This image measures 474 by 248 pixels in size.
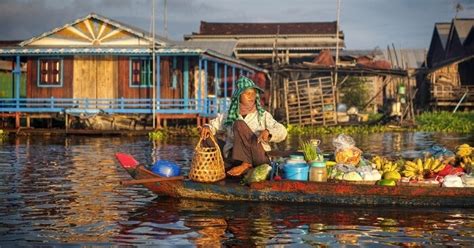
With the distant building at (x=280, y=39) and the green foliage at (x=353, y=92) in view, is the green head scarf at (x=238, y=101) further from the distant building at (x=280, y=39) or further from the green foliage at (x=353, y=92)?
the distant building at (x=280, y=39)

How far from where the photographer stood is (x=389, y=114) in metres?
27.3

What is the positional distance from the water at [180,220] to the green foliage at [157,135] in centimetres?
975

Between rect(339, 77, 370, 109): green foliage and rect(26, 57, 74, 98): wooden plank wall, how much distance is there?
1640 centimetres

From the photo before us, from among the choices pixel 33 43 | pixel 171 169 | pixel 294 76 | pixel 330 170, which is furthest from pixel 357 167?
pixel 294 76

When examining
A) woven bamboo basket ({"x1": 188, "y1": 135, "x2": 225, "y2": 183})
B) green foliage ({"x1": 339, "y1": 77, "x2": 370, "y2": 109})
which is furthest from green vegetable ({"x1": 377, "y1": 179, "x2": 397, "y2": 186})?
green foliage ({"x1": 339, "y1": 77, "x2": 370, "y2": 109})

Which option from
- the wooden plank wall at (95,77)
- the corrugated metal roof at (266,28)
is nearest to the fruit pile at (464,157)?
the wooden plank wall at (95,77)

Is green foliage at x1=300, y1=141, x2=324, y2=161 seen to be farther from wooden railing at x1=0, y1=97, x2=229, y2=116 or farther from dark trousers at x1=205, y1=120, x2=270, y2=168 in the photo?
wooden railing at x1=0, y1=97, x2=229, y2=116

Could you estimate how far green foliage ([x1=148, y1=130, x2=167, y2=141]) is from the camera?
21087 millimetres

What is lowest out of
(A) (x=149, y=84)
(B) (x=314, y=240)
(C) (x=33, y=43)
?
(B) (x=314, y=240)

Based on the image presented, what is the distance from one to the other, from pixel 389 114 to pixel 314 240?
852 inches

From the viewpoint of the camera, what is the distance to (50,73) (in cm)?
2505

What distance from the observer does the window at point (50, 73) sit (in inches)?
982

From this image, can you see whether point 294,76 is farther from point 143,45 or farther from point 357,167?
point 357,167

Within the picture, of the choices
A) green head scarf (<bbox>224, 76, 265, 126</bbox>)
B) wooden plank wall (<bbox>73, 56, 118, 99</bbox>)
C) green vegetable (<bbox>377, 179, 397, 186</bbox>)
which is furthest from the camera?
wooden plank wall (<bbox>73, 56, 118, 99</bbox>)
